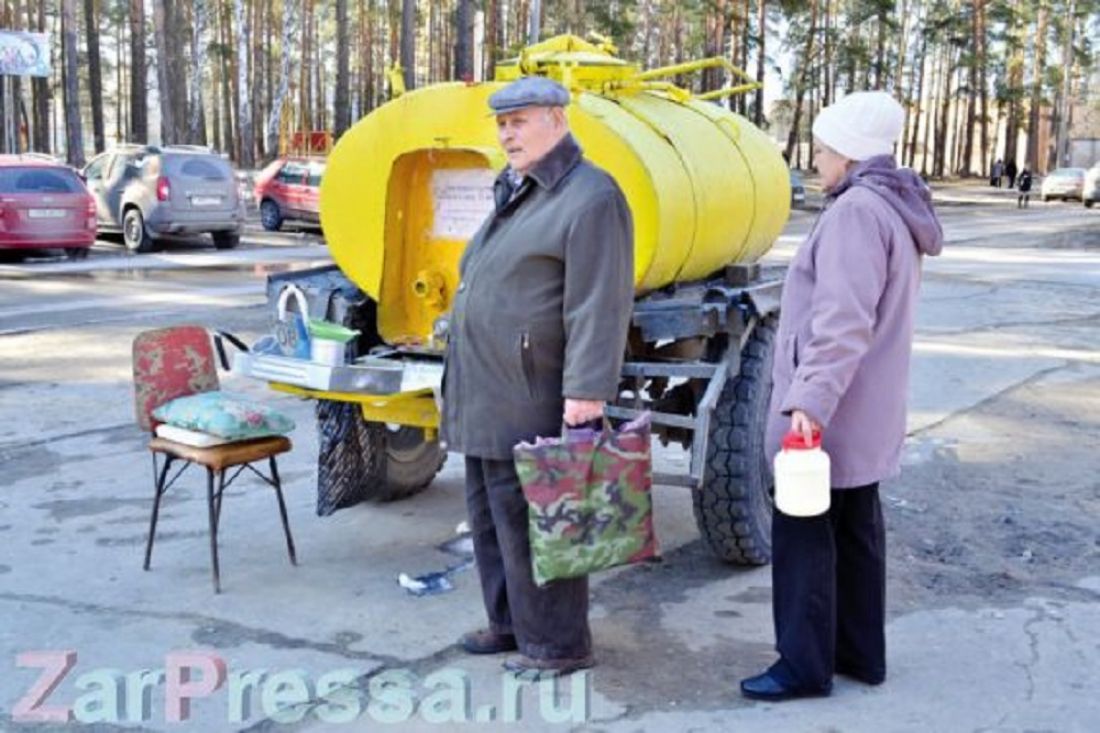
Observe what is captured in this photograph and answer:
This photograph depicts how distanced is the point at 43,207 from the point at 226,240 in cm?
371

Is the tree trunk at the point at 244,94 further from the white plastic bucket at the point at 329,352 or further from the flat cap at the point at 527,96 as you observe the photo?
the flat cap at the point at 527,96

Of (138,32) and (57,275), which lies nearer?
(57,275)

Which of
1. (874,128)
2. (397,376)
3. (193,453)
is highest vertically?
(874,128)

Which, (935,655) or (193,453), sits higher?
(193,453)

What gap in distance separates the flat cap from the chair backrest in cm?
199

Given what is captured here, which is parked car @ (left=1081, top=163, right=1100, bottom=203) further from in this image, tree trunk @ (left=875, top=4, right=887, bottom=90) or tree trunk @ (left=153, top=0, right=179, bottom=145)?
tree trunk @ (left=153, top=0, right=179, bottom=145)

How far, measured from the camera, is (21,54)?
1178 inches

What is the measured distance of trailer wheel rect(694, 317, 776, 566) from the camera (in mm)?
5207

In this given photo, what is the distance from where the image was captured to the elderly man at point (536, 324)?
392cm

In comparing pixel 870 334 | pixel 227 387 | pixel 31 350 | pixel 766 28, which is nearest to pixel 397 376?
pixel 870 334

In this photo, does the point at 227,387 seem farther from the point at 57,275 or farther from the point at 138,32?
the point at 138,32

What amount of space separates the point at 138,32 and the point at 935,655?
40.5 metres

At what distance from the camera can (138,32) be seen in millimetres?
40719

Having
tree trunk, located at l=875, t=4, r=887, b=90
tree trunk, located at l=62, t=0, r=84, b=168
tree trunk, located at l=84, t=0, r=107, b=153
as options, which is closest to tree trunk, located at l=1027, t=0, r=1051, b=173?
tree trunk, located at l=875, t=4, r=887, b=90
